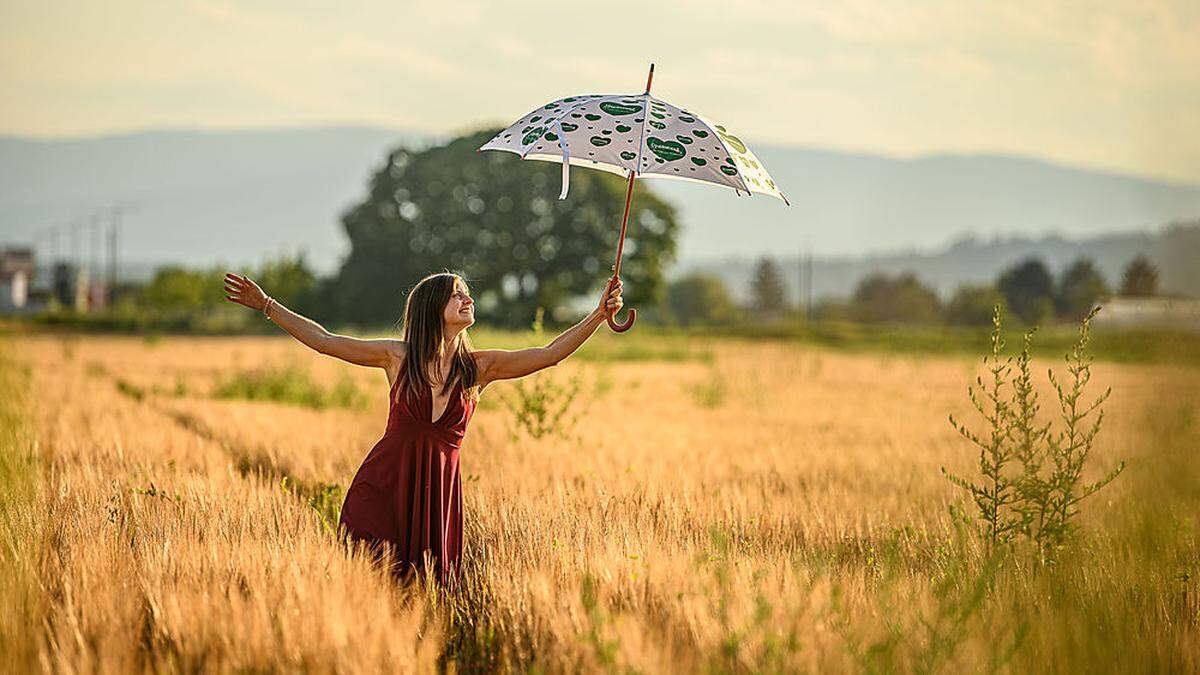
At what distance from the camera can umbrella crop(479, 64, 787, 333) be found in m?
7.43

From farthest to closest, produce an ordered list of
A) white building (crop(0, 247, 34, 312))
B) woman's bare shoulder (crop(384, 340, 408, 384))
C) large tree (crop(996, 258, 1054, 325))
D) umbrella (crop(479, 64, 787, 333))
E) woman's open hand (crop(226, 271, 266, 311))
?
large tree (crop(996, 258, 1054, 325)) → white building (crop(0, 247, 34, 312)) → umbrella (crop(479, 64, 787, 333)) → woman's open hand (crop(226, 271, 266, 311)) → woman's bare shoulder (crop(384, 340, 408, 384))

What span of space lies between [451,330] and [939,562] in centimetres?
307

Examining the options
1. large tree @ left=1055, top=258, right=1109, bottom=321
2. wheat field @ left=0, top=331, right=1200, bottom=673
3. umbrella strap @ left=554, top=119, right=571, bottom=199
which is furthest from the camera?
large tree @ left=1055, top=258, right=1109, bottom=321

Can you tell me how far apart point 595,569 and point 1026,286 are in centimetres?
13504

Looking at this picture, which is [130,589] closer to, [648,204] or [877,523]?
[877,523]

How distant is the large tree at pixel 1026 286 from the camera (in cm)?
13088

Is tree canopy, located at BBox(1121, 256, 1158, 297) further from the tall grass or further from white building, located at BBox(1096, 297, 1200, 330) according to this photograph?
the tall grass

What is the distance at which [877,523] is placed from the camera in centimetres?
885

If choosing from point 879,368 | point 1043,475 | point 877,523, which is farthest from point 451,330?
point 879,368

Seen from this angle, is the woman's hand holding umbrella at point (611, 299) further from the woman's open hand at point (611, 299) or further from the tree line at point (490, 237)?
the tree line at point (490, 237)

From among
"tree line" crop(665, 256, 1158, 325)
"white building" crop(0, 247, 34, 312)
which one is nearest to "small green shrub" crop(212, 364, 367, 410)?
"tree line" crop(665, 256, 1158, 325)

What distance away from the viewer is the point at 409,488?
6617 mm

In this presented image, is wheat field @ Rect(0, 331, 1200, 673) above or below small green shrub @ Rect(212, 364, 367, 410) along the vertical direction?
above

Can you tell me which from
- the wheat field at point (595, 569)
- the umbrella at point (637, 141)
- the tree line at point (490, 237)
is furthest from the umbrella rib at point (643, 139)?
the tree line at point (490, 237)
